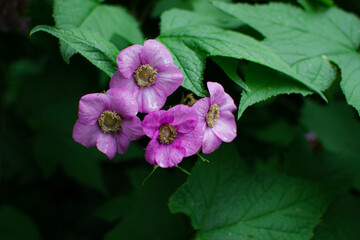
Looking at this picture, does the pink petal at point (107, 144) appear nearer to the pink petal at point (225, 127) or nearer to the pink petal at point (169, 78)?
the pink petal at point (169, 78)

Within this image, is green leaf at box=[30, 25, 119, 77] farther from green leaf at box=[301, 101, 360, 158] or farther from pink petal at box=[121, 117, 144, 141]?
green leaf at box=[301, 101, 360, 158]

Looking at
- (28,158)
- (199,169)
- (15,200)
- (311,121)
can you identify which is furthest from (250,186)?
(15,200)

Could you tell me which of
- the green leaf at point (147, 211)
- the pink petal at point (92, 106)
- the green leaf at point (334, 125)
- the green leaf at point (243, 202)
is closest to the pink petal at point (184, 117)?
the pink petal at point (92, 106)

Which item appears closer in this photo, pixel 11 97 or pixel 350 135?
pixel 350 135

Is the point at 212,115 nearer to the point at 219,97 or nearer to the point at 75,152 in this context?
the point at 219,97

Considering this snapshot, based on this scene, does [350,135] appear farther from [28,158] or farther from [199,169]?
[28,158]
